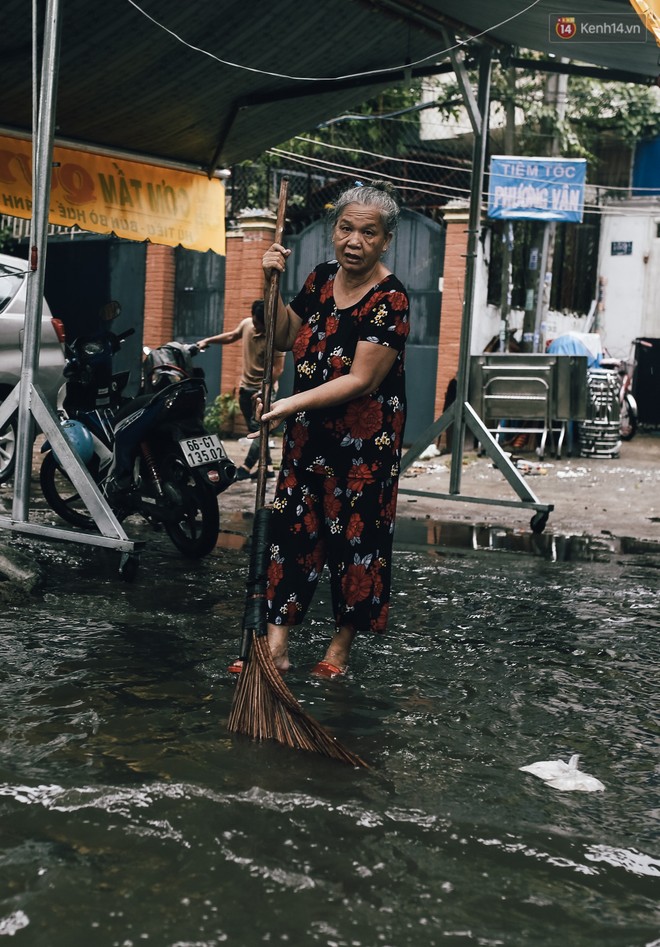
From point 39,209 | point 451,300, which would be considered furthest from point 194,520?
point 451,300

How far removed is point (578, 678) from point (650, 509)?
6.02 metres

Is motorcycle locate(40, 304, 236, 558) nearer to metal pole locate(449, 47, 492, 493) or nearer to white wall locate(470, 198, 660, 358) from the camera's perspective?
metal pole locate(449, 47, 492, 493)

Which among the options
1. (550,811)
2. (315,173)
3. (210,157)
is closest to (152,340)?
(315,173)

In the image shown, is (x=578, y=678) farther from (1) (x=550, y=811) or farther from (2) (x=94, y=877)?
(2) (x=94, y=877)

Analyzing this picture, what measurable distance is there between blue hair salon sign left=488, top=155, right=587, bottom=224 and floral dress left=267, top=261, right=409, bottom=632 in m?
10.6

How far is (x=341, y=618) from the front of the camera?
3898 mm

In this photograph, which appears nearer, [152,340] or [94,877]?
[94,877]

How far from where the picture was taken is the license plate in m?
6.13

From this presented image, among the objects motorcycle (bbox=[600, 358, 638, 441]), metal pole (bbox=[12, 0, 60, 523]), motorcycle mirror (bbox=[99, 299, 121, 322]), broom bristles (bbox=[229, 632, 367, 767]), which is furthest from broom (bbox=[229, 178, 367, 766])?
motorcycle (bbox=[600, 358, 638, 441])

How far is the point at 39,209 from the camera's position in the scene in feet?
17.6

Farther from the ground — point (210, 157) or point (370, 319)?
point (210, 157)

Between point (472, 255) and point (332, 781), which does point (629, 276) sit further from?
point (332, 781)

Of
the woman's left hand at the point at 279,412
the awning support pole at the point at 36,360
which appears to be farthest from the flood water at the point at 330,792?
the woman's left hand at the point at 279,412

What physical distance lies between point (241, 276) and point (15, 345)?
7.29 m
